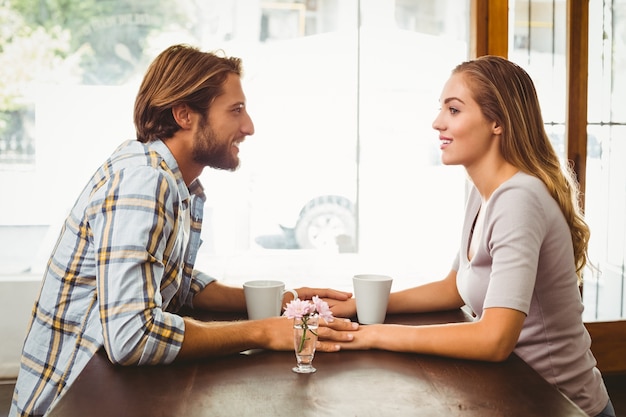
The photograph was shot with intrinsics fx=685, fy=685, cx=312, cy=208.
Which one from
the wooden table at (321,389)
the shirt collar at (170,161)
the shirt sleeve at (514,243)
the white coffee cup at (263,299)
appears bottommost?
the wooden table at (321,389)

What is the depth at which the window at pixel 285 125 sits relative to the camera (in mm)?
3559

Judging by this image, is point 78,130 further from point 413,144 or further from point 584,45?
point 584,45

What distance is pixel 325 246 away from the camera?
3889mm

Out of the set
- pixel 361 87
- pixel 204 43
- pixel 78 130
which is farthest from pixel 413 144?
pixel 78 130

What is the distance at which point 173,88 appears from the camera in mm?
1730

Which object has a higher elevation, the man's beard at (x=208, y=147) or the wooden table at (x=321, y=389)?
the man's beard at (x=208, y=147)

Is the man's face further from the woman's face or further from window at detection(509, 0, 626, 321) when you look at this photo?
window at detection(509, 0, 626, 321)

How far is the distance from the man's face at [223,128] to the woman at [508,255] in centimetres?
51

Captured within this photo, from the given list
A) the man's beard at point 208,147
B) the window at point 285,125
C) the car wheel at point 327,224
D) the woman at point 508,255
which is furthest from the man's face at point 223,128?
the car wheel at point 327,224

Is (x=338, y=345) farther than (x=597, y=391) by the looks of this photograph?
No

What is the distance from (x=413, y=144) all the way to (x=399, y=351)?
99.6 inches

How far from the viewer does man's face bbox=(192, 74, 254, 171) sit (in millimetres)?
1774

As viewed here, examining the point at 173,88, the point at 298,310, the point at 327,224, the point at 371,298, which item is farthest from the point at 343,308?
the point at 327,224

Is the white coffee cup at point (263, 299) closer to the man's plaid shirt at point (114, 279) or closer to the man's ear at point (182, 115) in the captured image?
the man's plaid shirt at point (114, 279)
